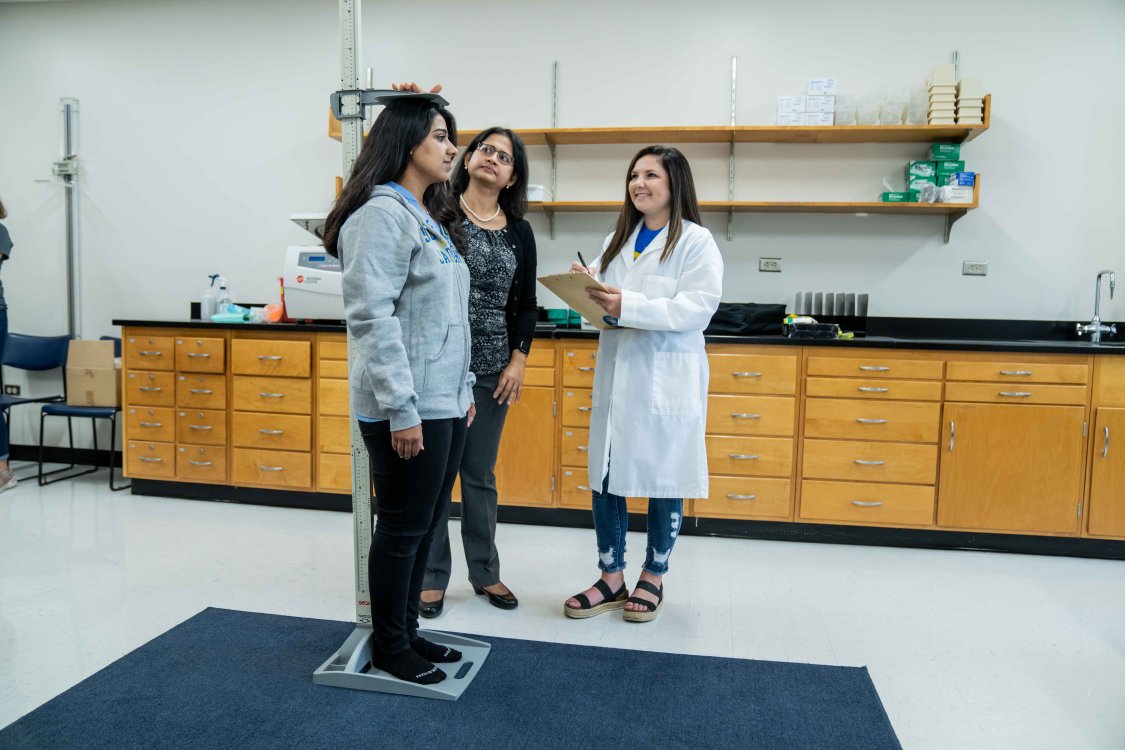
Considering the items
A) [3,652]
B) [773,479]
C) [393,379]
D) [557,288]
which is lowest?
[3,652]

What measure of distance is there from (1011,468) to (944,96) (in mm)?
1629

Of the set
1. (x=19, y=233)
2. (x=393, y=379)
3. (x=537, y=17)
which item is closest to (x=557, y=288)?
(x=393, y=379)

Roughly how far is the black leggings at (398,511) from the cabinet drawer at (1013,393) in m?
2.22

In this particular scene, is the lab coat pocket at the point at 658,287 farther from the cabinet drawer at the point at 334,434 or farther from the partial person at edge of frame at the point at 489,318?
the cabinet drawer at the point at 334,434

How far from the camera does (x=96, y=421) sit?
432 centimetres

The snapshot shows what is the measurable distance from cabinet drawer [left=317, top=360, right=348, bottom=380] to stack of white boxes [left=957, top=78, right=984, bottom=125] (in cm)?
292

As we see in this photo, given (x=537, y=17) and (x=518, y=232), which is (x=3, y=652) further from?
(x=537, y=17)

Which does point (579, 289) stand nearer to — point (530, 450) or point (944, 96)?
point (530, 450)

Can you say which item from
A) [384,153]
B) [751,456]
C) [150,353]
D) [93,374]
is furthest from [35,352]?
[751,456]

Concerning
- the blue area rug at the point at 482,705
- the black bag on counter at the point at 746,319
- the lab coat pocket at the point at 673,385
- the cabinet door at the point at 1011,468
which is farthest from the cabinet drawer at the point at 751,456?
the blue area rug at the point at 482,705

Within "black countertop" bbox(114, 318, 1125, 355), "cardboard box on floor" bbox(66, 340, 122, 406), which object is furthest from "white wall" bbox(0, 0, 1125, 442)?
"cardboard box on floor" bbox(66, 340, 122, 406)

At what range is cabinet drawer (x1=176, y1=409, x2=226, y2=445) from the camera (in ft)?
11.7

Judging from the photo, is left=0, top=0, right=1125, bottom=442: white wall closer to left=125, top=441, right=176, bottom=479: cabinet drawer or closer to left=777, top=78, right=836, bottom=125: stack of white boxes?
left=777, top=78, right=836, bottom=125: stack of white boxes

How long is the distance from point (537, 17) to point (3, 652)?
3442mm
